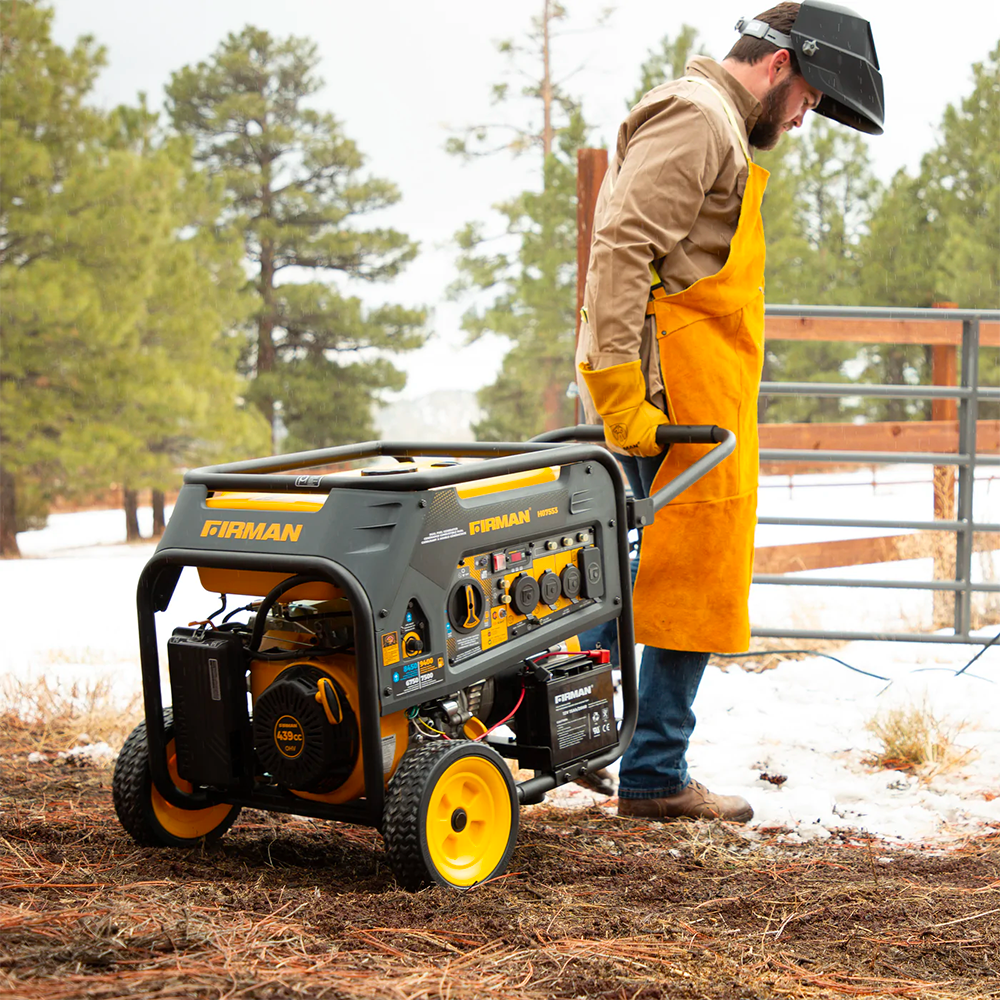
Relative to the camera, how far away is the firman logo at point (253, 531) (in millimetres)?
2268

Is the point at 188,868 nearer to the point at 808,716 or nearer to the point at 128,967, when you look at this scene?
the point at 128,967

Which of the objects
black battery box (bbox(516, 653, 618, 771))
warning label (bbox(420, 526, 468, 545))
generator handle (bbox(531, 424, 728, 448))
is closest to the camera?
warning label (bbox(420, 526, 468, 545))

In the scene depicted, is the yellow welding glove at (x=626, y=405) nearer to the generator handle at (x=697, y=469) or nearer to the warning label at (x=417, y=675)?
the generator handle at (x=697, y=469)

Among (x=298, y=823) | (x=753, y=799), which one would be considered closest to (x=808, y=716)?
(x=753, y=799)

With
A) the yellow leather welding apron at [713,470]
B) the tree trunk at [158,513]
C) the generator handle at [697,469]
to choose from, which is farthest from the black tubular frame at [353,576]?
the tree trunk at [158,513]

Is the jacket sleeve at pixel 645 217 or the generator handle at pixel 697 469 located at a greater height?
the jacket sleeve at pixel 645 217

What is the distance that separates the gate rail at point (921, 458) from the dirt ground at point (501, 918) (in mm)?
2019

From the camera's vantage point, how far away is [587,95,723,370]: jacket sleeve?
9.11ft

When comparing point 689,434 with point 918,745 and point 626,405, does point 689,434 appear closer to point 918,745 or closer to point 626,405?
point 626,405

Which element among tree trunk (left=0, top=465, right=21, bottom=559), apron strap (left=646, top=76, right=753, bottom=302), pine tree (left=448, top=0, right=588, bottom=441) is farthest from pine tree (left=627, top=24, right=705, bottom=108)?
apron strap (left=646, top=76, right=753, bottom=302)

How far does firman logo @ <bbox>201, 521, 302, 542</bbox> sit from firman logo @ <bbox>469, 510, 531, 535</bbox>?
35 centimetres

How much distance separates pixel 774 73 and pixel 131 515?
1646 cm

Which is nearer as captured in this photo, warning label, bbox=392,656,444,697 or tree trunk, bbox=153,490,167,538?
warning label, bbox=392,656,444,697

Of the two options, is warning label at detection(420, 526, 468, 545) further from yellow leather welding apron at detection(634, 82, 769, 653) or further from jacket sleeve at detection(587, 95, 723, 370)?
yellow leather welding apron at detection(634, 82, 769, 653)
